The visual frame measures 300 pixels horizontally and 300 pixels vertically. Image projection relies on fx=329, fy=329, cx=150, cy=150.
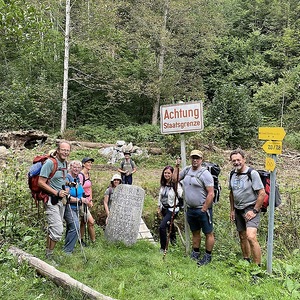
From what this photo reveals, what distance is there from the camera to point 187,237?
5.43 m

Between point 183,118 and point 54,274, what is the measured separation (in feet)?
9.77

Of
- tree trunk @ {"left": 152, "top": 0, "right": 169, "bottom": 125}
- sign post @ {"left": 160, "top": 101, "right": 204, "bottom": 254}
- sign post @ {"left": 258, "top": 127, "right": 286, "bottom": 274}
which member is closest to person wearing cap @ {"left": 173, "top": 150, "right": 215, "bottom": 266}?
sign post @ {"left": 160, "top": 101, "right": 204, "bottom": 254}

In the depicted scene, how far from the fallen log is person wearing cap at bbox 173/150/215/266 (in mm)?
1989

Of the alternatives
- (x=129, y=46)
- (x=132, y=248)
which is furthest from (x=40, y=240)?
(x=129, y=46)

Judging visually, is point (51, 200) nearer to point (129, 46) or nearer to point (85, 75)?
point (85, 75)

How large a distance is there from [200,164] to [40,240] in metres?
2.85

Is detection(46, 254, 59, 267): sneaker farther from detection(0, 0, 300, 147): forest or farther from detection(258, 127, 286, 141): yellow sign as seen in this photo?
detection(0, 0, 300, 147): forest

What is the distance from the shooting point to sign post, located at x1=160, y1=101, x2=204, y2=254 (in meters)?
5.27

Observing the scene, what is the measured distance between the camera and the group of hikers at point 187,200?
4.57m

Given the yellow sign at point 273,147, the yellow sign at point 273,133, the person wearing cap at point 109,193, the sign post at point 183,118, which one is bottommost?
the person wearing cap at point 109,193

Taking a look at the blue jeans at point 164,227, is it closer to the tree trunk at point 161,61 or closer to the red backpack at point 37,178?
the red backpack at point 37,178

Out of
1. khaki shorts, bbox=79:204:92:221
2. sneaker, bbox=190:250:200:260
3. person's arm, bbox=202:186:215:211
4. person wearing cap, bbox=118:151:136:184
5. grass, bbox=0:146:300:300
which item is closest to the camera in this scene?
grass, bbox=0:146:300:300

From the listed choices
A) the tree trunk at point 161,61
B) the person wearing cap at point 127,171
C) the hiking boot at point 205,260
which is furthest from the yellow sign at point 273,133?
the tree trunk at point 161,61

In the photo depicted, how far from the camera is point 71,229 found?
16.6 ft
